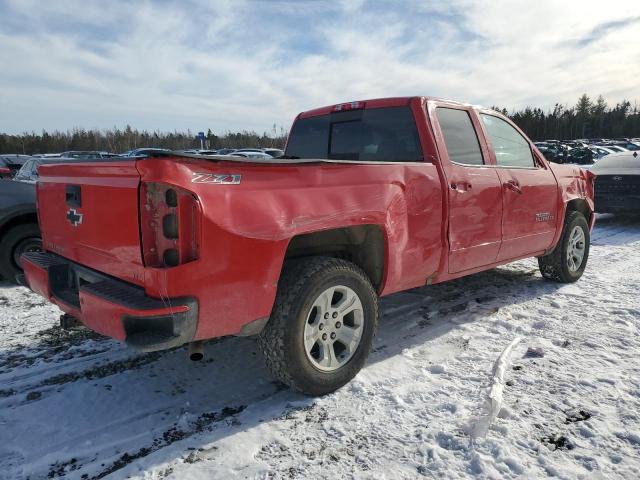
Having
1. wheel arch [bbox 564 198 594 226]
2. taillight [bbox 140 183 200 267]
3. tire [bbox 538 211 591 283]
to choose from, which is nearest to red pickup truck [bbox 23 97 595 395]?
taillight [bbox 140 183 200 267]

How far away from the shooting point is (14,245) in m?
5.39

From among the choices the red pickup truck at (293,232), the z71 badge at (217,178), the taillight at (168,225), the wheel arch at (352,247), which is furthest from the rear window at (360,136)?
the taillight at (168,225)

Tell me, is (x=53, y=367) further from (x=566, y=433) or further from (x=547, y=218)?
(x=547, y=218)

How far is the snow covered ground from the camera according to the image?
228 centimetres

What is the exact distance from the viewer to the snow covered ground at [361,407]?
7.47 ft

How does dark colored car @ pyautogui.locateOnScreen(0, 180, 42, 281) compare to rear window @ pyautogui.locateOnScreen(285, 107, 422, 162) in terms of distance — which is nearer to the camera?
rear window @ pyautogui.locateOnScreen(285, 107, 422, 162)

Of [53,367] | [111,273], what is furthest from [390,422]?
[53,367]

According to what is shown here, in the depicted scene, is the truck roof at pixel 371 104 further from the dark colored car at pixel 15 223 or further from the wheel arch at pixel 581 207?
the dark colored car at pixel 15 223

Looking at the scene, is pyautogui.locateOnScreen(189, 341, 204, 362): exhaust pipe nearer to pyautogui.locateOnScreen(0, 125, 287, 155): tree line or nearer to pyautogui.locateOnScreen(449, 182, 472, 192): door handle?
pyautogui.locateOnScreen(449, 182, 472, 192): door handle

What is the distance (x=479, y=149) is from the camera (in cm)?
407

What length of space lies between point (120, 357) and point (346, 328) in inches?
69.3

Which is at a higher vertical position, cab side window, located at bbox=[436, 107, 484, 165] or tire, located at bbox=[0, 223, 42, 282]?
cab side window, located at bbox=[436, 107, 484, 165]

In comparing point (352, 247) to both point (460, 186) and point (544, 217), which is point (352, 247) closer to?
point (460, 186)

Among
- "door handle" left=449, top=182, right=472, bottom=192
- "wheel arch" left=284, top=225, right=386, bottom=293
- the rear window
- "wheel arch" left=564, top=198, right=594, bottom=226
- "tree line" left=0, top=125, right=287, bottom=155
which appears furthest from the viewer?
"tree line" left=0, top=125, right=287, bottom=155
